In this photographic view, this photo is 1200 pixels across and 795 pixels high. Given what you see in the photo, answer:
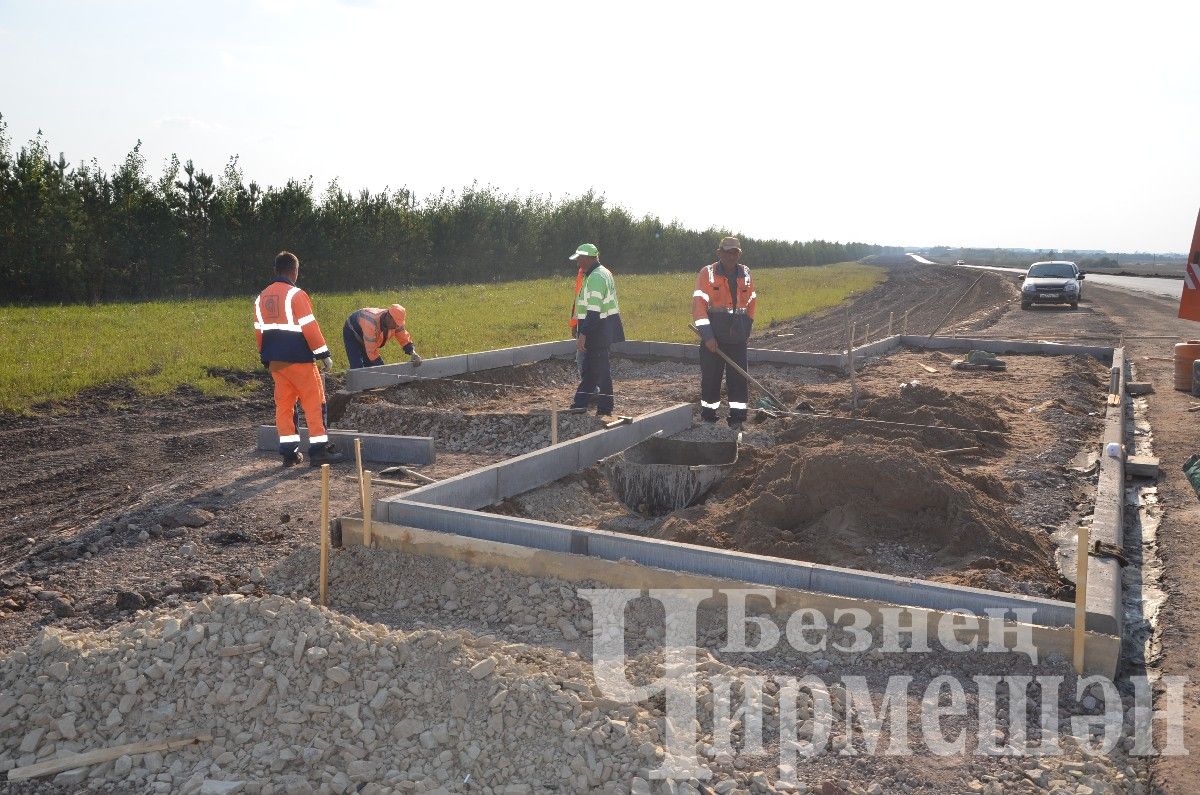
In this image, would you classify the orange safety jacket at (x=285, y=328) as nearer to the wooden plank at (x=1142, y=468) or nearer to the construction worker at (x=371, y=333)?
the construction worker at (x=371, y=333)

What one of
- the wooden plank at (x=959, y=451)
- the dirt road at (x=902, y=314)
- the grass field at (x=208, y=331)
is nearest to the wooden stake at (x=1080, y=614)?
the wooden plank at (x=959, y=451)

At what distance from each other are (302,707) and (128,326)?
15.3 m

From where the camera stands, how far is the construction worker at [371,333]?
1035 cm

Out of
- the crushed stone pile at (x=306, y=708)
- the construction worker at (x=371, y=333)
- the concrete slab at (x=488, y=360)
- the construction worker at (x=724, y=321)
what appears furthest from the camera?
the concrete slab at (x=488, y=360)

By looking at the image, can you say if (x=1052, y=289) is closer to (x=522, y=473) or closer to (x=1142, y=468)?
(x=1142, y=468)

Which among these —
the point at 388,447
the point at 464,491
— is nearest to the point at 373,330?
the point at 388,447

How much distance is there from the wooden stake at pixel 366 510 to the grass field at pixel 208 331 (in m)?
6.63

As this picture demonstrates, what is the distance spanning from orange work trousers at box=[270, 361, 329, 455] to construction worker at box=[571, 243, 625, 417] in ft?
8.92

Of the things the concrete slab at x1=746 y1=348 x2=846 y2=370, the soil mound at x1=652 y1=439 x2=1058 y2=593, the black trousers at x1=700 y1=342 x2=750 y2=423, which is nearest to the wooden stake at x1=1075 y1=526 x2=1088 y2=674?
the soil mound at x1=652 y1=439 x2=1058 y2=593

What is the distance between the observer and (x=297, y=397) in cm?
821

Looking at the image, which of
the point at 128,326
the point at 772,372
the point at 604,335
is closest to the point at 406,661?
the point at 604,335

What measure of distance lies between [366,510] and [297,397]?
Result: 2.92 meters

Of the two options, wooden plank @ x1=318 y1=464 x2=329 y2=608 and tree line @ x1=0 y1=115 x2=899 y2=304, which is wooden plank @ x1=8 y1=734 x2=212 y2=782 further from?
tree line @ x1=0 y1=115 x2=899 y2=304

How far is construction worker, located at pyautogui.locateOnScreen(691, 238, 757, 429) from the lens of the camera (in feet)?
31.4
